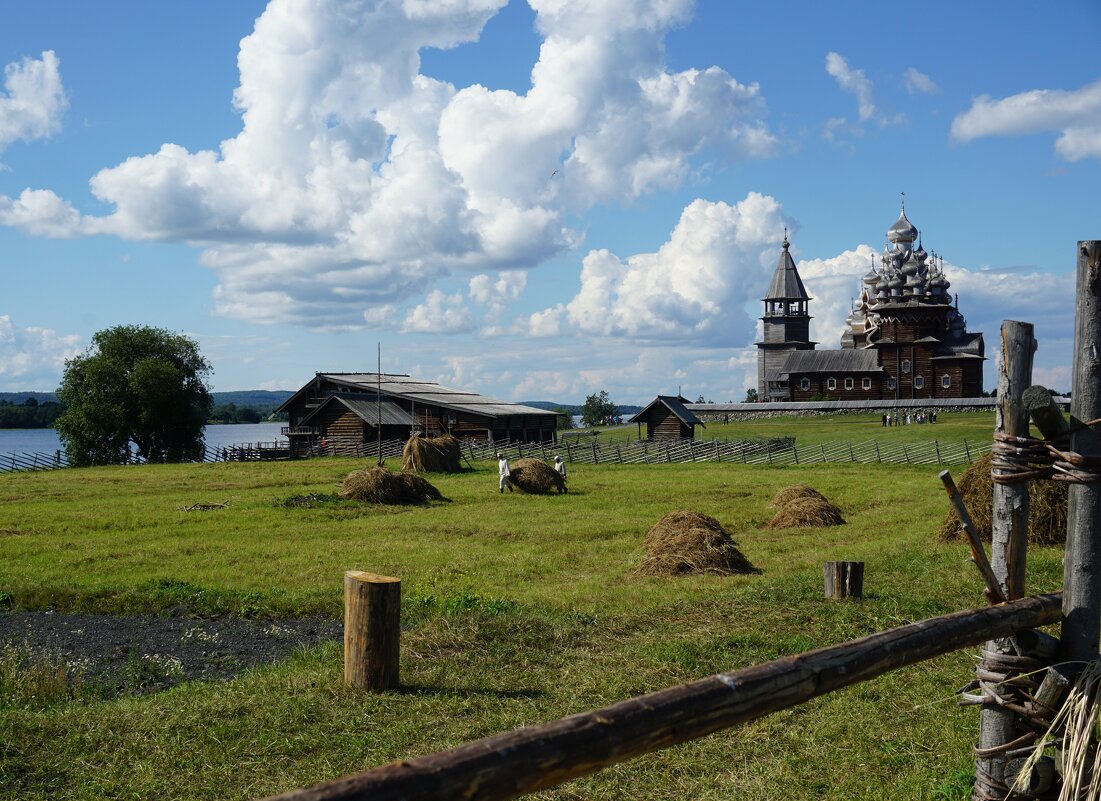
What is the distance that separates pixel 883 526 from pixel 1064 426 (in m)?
17.0

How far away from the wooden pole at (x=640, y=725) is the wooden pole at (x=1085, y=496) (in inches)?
13.8

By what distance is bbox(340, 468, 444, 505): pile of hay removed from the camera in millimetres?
27500

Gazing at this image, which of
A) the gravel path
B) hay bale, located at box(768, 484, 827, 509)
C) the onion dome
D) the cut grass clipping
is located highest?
the onion dome

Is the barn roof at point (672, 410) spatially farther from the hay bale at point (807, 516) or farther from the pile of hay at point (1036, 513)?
the pile of hay at point (1036, 513)

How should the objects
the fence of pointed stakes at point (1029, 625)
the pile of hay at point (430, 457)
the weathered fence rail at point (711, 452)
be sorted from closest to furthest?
1. the fence of pointed stakes at point (1029, 625)
2. the pile of hay at point (430, 457)
3. the weathered fence rail at point (711, 452)

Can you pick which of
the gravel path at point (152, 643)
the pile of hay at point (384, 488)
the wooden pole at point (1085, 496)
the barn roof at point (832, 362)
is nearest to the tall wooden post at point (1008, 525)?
the wooden pole at point (1085, 496)

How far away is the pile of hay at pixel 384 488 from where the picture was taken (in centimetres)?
2750

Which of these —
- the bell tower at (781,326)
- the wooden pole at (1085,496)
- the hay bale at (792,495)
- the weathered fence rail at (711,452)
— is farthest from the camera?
the bell tower at (781,326)

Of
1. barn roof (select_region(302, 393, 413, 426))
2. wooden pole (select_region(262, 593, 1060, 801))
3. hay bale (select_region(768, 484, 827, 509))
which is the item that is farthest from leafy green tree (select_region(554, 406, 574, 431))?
wooden pole (select_region(262, 593, 1060, 801))

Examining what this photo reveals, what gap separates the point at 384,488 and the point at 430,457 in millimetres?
11940

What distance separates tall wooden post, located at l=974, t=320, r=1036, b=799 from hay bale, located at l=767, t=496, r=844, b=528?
16920 millimetres

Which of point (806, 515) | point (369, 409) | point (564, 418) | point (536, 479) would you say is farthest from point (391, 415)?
point (564, 418)

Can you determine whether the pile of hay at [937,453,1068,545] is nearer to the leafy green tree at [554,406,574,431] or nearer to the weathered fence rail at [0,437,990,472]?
the weathered fence rail at [0,437,990,472]

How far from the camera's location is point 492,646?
30.3ft
